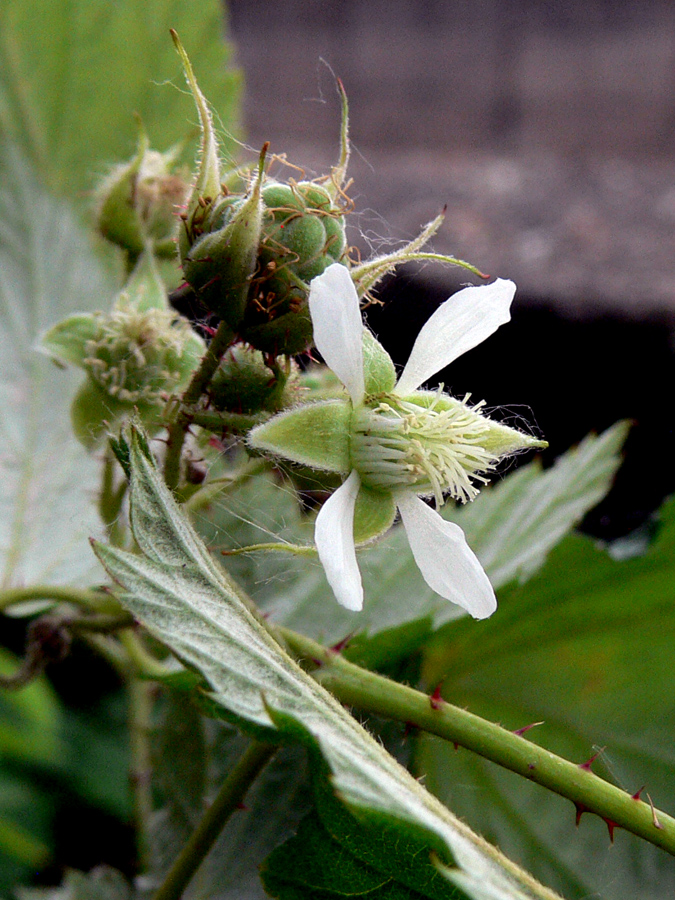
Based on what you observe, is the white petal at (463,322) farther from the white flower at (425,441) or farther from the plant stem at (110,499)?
the plant stem at (110,499)

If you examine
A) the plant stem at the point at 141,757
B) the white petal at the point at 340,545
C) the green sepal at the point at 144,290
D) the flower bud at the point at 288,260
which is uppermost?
the flower bud at the point at 288,260

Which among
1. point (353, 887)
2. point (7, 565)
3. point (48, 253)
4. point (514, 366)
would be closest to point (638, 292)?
point (514, 366)

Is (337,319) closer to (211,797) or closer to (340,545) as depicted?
(340,545)

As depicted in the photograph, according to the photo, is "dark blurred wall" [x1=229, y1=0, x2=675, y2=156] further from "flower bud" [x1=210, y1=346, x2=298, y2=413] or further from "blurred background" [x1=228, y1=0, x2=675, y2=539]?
"flower bud" [x1=210, y1=346, x2=298, y2=413]

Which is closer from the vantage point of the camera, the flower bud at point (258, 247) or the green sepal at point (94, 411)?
the flower bud at point (258, 247)

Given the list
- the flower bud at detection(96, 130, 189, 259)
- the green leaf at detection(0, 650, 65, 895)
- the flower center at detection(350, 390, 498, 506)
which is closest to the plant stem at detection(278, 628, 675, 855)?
the flower center at detection(350, 390, 498, 506)

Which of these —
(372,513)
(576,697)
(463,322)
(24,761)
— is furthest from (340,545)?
(24,761)

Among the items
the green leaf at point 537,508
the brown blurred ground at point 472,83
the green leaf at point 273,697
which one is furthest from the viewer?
the brown blurred ground at point 472,83

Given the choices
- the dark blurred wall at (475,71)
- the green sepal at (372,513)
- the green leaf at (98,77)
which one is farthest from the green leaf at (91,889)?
the dark blurred wall at (475,71)
